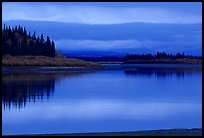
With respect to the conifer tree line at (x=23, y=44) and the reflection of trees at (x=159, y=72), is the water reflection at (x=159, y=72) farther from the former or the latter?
the conifer tree line at (x=23, y=44)

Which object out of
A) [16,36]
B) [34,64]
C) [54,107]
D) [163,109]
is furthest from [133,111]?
[16,36]

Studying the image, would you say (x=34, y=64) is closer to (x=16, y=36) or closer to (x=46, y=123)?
(x=16, y=36)

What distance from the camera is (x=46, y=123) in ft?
82.9

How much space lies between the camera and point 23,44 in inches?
5246

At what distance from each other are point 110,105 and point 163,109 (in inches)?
198

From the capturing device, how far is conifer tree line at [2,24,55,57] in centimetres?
12593

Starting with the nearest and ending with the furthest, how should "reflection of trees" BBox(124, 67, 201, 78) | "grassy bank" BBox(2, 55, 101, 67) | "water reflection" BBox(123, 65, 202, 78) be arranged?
"water reflection" BBox(123, 65, 202, 78)
"reflection of trees" BBox(124, 67, 201, 78)
"grassy bank" BBox(2, 55, 101, 67)

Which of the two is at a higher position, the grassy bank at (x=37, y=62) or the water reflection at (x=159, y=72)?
the grassy bank at (x=37, y=62)

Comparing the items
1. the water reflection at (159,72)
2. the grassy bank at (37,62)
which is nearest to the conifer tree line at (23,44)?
the grassy bank at (37,62)

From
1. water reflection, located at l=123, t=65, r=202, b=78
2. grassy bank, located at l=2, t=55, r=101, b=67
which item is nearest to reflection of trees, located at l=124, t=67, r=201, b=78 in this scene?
water reflection, located at l=123, t=65, r=202, b=78

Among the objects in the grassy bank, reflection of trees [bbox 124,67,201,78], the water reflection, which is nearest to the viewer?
the water reflection

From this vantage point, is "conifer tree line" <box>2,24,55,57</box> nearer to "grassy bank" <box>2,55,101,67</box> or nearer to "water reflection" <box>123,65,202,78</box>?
"grassy bank" <box>2,55,101,67</box>

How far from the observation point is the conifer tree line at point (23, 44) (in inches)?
4958

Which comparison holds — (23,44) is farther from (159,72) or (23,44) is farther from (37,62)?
(159,72)
